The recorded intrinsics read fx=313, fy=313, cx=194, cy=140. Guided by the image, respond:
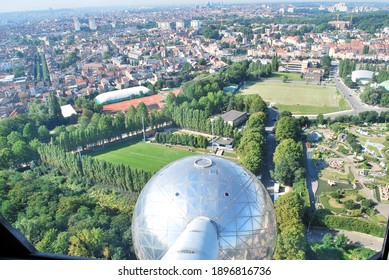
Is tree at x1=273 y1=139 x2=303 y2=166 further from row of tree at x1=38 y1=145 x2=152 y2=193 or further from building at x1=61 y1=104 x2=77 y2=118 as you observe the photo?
building at x1=61 y1=104 x2=77 y2=118

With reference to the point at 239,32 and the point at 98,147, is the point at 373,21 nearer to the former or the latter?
the point at 239,32

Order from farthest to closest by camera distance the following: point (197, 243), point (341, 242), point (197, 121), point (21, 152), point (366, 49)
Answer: point (366, 49), point (197, 121), point (21, 152), point (341, 242), point (197, 243)

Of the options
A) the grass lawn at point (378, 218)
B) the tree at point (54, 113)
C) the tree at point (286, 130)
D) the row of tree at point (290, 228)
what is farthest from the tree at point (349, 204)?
the tree at point (54, 113)

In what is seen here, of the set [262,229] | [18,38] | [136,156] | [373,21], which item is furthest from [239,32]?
[262,229]

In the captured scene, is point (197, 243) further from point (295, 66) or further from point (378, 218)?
point (295, 66)

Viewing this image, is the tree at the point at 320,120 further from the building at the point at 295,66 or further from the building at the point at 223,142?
the building at the point at 295,66

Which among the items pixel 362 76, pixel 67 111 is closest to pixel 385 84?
pixel 362 76
